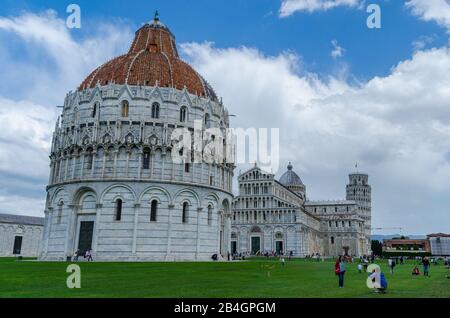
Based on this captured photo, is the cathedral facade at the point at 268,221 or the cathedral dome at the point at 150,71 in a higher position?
the cathedral dome at the point at 150,71

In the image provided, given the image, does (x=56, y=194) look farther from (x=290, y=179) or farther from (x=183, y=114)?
(x=290, y=179)

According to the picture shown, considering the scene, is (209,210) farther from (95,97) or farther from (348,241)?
(348,241)

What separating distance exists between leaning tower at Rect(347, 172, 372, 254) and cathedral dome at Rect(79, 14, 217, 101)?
10981 cm

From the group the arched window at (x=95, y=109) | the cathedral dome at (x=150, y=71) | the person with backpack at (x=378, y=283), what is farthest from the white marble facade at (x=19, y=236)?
the person with backpack at (x=378, y=283)

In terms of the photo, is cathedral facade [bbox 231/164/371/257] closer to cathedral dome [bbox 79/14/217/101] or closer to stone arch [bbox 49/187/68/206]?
cathedral dome [bbox 79/14/217/101]

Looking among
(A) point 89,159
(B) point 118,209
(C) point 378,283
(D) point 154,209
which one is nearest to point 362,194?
(D) point 154,209

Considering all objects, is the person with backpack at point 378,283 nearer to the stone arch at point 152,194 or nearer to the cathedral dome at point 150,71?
the stone arch at point 152,194

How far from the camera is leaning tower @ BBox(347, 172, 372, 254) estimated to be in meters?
152

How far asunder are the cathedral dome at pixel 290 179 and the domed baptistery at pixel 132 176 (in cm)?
8677

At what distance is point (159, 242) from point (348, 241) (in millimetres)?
91758

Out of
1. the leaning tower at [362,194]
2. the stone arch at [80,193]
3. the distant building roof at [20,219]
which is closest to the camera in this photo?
the stone arch at [80,193]

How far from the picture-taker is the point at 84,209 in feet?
149

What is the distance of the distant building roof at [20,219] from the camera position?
87.1 metres
